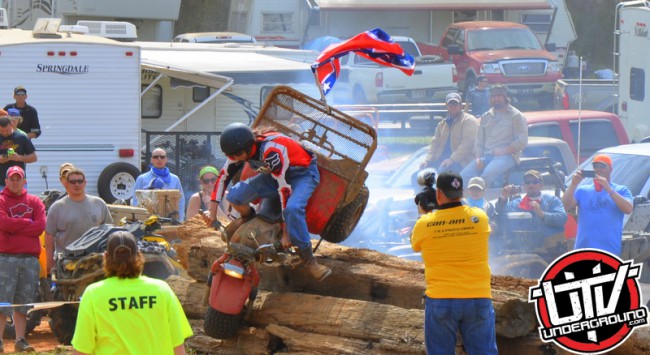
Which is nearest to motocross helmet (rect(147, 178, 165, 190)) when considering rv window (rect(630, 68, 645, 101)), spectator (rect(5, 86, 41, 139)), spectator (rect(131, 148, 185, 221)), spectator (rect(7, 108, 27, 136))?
spectator (rect(131, 148, 185, 221))

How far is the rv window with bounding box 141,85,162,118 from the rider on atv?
12121mm

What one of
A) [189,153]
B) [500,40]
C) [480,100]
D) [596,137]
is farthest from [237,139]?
[500,40]

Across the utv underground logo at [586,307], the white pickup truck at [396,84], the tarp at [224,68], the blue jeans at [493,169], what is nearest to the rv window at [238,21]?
the white pickup truck at [396,84]

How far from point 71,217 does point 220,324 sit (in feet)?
9.80

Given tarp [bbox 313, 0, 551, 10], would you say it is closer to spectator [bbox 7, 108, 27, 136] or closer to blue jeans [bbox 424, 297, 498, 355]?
spectator [bbox 7, 108, 27, 136]

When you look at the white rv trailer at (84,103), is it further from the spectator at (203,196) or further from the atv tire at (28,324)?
the atv tire at (28,324)

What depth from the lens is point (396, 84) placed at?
2897 centimetres

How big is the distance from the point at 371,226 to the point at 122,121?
233 inches

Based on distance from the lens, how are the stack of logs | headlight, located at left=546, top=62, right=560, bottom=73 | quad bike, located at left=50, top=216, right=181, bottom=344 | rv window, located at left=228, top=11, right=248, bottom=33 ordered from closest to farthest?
the stack of logs, quad bike, located at left=50, top=216, right=181, bottom=344, headlight, located at left=546, top=62, right=560, bottom=73, rv window, located at left=228, top=11, right=248, bottom=33

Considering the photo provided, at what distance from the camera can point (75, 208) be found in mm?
11555

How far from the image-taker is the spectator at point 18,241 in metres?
10.9

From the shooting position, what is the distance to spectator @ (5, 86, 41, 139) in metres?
16.0

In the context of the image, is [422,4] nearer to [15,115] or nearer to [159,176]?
[15,115]

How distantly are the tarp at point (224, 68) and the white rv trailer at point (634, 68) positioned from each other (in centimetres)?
596
